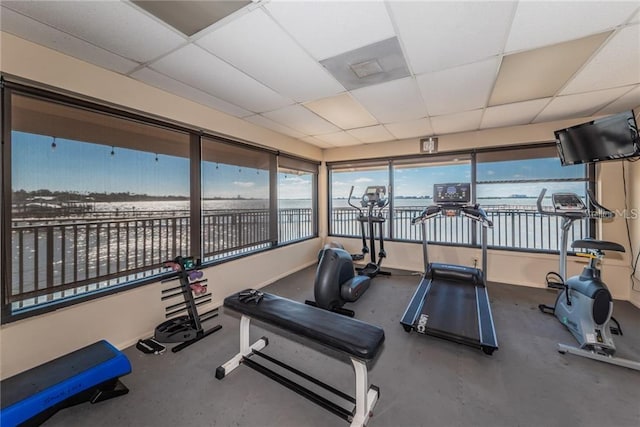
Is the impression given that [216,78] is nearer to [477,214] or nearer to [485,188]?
[477,214]

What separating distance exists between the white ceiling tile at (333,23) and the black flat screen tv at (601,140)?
251 centimetres

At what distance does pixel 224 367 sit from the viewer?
1.94m

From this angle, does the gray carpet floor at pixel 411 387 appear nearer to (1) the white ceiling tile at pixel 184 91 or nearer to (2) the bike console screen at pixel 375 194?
(2) the bike console screen at pixel 375 194

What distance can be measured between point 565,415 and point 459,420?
2.26 ft

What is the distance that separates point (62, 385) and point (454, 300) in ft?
11.8

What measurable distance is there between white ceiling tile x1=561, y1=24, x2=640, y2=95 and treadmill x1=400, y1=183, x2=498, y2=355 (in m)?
1.56

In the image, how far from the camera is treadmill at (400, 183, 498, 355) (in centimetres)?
235

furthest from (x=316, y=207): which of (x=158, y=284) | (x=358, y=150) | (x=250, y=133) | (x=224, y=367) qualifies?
(x=224, y=367)

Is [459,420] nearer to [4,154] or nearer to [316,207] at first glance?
[4,154]

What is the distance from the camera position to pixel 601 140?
256 centimetres

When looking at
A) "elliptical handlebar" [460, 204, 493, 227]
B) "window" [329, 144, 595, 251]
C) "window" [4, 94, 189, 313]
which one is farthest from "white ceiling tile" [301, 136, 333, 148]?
"elliptical handlebar" [460, 204, 493, 227]

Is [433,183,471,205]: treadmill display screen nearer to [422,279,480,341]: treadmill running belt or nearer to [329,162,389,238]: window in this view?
[422,279,480,341]: treadmill running belt

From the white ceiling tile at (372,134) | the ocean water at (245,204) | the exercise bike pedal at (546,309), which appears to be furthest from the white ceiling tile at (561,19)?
the ocean water at (245,204)

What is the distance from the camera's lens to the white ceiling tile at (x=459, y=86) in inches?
85.0
